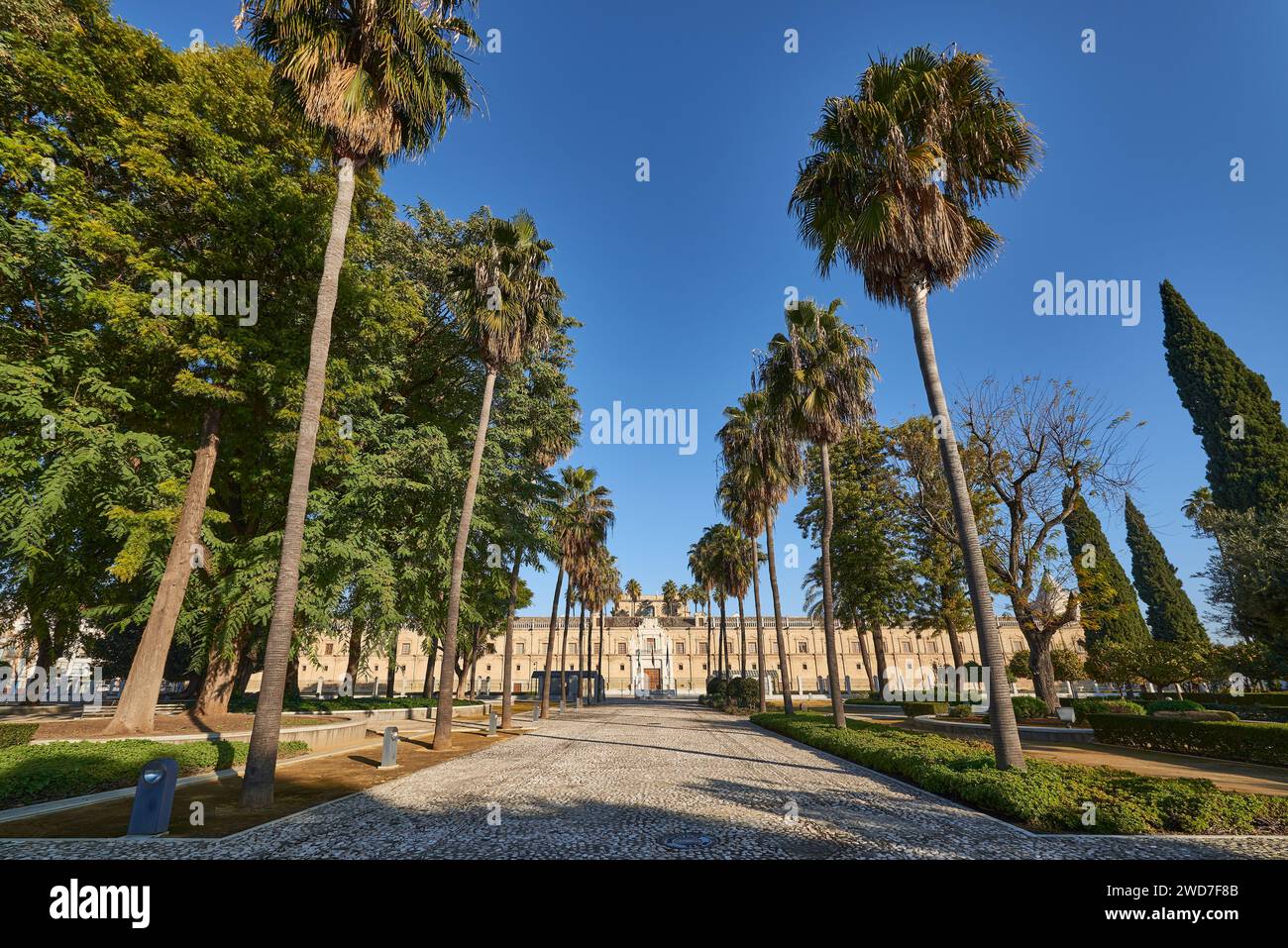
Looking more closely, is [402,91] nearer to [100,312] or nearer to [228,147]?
[228,147]

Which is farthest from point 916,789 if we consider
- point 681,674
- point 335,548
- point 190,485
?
point 681,674

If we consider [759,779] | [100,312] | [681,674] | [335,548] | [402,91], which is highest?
[402,91]

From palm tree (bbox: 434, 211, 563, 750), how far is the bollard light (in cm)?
978

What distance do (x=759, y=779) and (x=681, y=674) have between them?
74.2 meters

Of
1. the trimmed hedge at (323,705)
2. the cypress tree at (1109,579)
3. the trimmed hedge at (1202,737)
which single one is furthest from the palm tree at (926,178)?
the cypress tree at (1109,579)

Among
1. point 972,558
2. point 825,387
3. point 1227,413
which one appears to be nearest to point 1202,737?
point 972,558

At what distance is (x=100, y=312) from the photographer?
14.3 metres

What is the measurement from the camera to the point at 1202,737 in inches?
609

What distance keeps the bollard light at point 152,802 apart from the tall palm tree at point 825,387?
17699mm

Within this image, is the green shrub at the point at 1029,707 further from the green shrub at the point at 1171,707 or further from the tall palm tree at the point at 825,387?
the tall palm tree at the point at 825,387

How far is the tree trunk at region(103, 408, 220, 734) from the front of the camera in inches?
550

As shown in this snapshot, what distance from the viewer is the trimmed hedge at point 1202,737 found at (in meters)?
13.8

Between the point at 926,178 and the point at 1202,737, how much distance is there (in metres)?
16.9

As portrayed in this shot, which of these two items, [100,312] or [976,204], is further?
[100,312]
